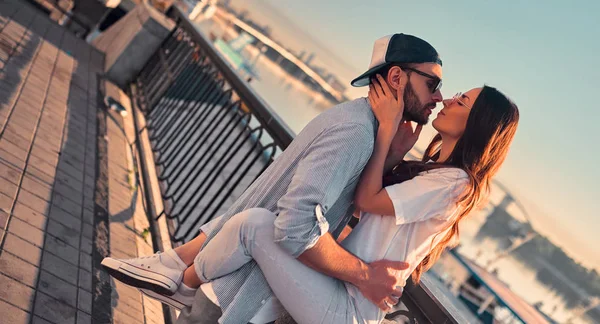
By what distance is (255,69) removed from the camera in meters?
125

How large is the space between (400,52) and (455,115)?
1.03 feet

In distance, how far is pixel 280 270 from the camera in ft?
6.64

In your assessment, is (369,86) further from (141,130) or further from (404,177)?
(141,130)

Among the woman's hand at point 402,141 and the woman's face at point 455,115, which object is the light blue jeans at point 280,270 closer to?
the woman's hand at point 402,141

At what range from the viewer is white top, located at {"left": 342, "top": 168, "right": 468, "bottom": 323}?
6.70 feet

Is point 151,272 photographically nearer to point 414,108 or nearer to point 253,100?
point 414,108

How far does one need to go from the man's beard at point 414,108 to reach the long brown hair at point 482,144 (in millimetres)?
161

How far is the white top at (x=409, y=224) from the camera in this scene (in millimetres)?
2043

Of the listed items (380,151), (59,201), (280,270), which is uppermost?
(380,151)

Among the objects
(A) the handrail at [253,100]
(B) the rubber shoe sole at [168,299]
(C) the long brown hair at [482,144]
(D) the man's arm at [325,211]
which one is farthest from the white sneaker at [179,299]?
(A) the handrail at [253,100]

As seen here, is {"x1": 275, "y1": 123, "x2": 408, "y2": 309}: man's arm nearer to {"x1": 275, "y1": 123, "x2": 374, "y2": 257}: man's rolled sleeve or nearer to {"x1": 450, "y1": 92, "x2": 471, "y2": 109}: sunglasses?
{"x1": 275, "y1": 123, "x2": 374, "y2": 257}: man's rolled sleeve

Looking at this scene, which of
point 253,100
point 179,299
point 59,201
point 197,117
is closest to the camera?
point 179,299

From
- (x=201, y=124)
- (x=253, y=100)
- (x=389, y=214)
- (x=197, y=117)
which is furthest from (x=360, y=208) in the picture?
(x=197, y=117)

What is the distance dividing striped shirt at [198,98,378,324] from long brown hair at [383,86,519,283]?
0.96ft
